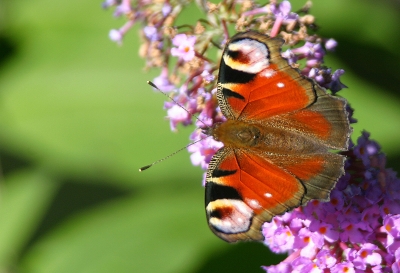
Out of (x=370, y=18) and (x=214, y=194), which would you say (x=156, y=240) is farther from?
(x=370, y=18)

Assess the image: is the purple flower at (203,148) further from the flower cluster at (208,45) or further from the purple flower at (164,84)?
the purple flower at (164,84)

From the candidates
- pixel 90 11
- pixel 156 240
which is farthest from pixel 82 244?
pixel 90 11

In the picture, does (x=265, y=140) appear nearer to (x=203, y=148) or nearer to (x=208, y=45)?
(x=203, y=148)

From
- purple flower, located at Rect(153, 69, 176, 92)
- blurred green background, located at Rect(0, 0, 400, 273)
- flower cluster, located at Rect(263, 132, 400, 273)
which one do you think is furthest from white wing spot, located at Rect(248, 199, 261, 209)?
blurred green background, located at Rect(0, 0, 400, 273)

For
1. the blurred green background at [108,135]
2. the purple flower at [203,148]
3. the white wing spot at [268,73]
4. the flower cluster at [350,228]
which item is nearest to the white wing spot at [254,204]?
the flower cluster at [350,228]

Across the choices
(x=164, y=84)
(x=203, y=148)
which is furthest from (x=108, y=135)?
(x=203, y=148)

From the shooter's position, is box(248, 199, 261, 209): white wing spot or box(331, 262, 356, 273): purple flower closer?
box(248, 199, 261, 209): white wing spot

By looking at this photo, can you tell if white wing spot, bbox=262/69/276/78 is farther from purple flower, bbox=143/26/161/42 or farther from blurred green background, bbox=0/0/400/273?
blurred green background, bbox=0/0/400/273
